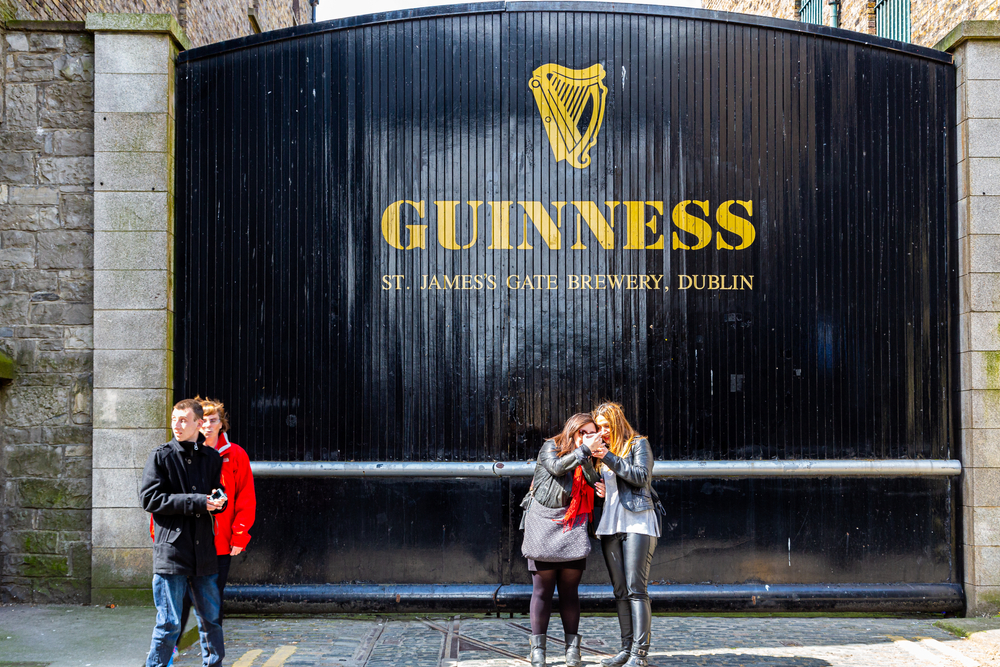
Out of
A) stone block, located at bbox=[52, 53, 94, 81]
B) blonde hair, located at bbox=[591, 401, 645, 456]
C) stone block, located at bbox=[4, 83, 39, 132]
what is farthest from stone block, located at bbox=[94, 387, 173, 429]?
blonde hair, located at bbox=[591, 401, 645, 456]

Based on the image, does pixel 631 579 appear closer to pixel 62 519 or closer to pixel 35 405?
pixel 62 519

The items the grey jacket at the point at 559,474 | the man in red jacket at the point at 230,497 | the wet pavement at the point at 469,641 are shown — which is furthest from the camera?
the wet pavement at the point at 469,641

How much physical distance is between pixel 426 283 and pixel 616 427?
2319 mm

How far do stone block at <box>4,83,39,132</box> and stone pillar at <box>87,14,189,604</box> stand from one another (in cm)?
55

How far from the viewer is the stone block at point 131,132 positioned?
6715mm

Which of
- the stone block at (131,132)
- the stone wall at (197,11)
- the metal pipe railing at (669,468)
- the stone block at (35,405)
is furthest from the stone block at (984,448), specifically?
the stone wall at (197,11)

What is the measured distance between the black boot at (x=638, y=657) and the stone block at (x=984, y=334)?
151 inches

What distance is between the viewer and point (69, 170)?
6770 millimetres

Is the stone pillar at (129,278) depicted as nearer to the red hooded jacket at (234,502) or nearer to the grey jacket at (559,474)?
the red hooded jacket at (234,502)

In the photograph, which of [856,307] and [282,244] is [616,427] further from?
[282,244]

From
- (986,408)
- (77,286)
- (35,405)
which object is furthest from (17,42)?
(986,408)

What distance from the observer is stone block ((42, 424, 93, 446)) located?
6.66 metres

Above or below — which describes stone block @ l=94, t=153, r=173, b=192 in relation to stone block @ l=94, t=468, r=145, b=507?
above

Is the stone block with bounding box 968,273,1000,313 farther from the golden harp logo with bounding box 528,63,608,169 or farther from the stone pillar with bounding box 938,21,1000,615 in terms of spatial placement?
the golden harp logo with bounding box 528,63,608,169
